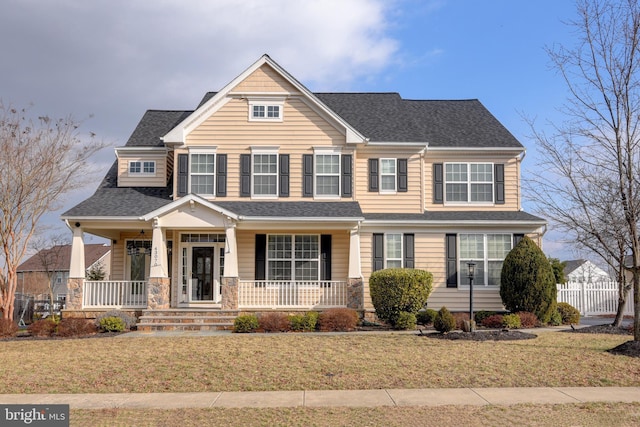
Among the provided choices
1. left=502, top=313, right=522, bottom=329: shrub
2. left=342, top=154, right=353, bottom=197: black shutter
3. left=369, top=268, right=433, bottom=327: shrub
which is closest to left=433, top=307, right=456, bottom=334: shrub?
left=369, top=268, right=433, bottom=327: shrub

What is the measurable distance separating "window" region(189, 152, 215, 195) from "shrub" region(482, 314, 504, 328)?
10.1 meters

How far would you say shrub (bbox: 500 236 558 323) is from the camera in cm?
1836

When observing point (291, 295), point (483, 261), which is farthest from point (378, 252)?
point (483, 261)

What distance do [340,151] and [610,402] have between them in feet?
44.1

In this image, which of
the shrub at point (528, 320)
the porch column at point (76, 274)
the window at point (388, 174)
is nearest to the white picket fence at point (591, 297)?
the shrub at point (528, 320)

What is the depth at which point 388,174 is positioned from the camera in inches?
847

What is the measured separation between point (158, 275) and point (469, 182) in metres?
11.6

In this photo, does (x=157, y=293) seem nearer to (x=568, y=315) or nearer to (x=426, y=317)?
(x=426, y=317)

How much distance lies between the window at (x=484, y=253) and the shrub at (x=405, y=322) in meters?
3.85

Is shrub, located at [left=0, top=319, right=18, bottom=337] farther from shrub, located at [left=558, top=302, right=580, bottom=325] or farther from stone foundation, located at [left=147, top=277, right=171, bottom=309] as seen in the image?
shrub, located at [left=558, top=302, right=580, bottom=325]

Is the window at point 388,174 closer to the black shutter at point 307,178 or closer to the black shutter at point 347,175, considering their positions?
the black shutter at point 347,175

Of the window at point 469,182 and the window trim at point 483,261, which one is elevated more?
the window at point 469,182

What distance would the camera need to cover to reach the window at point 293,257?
20500 mm

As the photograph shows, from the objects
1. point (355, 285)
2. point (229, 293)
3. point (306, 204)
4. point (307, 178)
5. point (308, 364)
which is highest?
point (307, 178)
